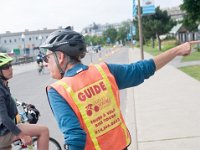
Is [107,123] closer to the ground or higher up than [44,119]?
higher up

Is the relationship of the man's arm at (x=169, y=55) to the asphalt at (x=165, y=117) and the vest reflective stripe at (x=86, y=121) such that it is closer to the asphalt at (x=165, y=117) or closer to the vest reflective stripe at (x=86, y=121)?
the vest reflective stripe at (x=86, y=121)

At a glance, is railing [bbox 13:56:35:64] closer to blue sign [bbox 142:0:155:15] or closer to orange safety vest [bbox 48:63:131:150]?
blue sign [bbox 142:0:155:15]

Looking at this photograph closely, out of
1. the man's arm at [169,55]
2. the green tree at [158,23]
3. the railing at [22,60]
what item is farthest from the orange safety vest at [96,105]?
the railing at [22,60]

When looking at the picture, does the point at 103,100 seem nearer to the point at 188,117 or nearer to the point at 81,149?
the point at 81,149

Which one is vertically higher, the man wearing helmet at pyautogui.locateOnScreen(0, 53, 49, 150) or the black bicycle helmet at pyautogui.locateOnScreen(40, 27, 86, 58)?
the black bicycle helmet at pyautogui.locateOnScreen(40, 27, 86, 58)

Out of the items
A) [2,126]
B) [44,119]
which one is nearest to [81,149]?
[2,126]

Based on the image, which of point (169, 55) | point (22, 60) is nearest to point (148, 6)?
point (169, 55)

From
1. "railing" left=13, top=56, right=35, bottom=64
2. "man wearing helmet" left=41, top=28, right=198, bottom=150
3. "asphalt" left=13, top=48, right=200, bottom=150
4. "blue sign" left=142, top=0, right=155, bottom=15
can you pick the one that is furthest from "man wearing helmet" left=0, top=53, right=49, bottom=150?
"railing" left=13, top=56, right=35, bottom=64

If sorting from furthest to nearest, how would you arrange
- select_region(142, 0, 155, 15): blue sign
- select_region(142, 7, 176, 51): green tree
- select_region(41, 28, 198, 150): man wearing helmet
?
1. select_region(142, 7, 176, 51): green tree
2. select_region(142, 0, 155, 15): blue sign
3. select_region(41, 28, 198, 150): man wearing helmet

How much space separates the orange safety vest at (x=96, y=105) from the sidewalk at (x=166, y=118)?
12.2 feet

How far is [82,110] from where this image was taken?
2.24 metres

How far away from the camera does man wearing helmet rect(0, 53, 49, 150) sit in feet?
12.5

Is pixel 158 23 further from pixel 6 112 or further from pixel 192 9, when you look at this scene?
pixel 6 112

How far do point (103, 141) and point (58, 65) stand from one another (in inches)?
20.6
